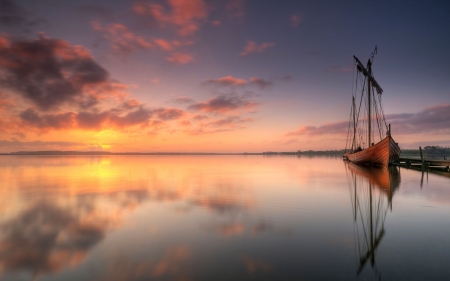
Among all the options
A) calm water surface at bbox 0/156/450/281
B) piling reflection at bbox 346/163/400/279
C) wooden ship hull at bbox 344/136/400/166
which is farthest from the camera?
wooden ship hull at bbox 344/136/400/166

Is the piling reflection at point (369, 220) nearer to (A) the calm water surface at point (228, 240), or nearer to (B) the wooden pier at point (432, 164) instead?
A: (A) the calm water surface at point (228, 240)

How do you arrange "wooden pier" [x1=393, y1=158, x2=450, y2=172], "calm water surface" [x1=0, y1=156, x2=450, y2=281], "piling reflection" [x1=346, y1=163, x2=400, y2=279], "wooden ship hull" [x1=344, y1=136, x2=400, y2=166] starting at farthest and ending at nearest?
"wooden ship hull" [x1=344, y1=136, x2=400, y2=166], "wooden pier" [x1=393, y1=158, x2=450, y2=172], "piling reflection" [x1=346, y1=163, x2=400, y2=279], "calm water surface" [x1=0, y1=156, x2=450, y2=281]

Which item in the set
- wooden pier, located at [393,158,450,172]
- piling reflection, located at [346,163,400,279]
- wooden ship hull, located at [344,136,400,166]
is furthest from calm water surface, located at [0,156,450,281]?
wooden pier, located at [393,158,450,172]

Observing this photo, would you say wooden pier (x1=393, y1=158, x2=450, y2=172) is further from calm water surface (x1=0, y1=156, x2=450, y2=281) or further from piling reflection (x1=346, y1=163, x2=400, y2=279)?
calm water surface (x1=0, y1=156, x2=450, y2=281)

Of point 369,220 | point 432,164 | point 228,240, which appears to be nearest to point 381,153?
point 432,164

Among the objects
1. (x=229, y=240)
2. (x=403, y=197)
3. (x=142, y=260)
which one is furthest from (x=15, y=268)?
(x=403, y=197)

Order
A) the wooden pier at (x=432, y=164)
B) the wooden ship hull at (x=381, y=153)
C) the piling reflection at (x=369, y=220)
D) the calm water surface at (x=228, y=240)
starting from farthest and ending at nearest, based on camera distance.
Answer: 1. the wooden ship hull at (x=381, y=153)
2. the wooden pier at (x=432, y=164)
3. the piling reflection at (x=369, y=220)
4. the calm water surface at (x=228, y=240)

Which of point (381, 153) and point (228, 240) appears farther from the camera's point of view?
point (381, 153)

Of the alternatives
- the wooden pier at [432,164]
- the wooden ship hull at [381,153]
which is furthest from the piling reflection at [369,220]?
the wooden pier at [432,164]

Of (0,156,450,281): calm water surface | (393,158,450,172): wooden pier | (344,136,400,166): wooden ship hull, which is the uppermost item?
(344,136,400,166): wooden ship hull

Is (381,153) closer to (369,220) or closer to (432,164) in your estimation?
(432,164)

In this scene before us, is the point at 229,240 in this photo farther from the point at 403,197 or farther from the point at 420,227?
the point at 403,197

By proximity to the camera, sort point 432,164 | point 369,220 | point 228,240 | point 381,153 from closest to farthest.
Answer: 1. point 228,240
2. point 369,220
3. point 381,153
4. point 432,164

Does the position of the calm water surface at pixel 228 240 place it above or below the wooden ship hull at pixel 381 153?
below
